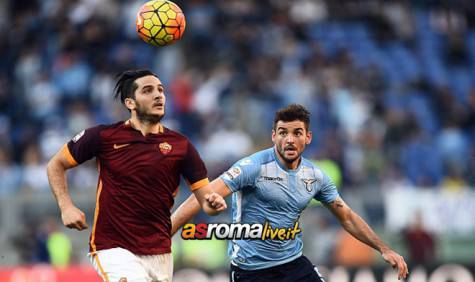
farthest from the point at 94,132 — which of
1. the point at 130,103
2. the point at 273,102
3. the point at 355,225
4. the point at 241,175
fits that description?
the point at 273,102

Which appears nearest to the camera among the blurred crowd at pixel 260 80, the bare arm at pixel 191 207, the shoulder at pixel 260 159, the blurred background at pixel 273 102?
the bare arm at pixel 191 207

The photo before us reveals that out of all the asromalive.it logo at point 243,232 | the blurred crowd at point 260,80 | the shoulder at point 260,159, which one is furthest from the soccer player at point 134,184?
the blurred crowd at point 260,80

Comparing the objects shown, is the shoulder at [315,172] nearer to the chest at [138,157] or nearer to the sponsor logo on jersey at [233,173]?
the sponsor logo on jersey at [233,173]

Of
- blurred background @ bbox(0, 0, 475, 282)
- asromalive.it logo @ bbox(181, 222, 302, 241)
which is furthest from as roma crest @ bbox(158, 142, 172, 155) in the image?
blurred background @ bbox(0, 0, 475, 282)

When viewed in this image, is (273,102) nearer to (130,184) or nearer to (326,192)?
(326,192)

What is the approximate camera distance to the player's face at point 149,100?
801cm

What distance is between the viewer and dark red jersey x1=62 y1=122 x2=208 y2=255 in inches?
311

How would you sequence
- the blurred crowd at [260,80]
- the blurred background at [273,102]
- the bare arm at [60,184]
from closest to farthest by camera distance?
the bare arm at [60,184], the blurred background at [273,102], the blurred crowd at [260,80]

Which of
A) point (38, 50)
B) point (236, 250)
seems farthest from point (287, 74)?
point (236, 250)

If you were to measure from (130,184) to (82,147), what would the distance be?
1.41ft

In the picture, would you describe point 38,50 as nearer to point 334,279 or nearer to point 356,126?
point 356,126

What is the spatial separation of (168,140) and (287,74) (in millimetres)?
12095

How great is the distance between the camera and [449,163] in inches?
734

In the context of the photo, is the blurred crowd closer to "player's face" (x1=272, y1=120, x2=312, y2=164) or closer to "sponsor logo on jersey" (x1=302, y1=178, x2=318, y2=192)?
"sponsor logo on jersey" (x1=302, y1=178, x2=318, y2=192)
